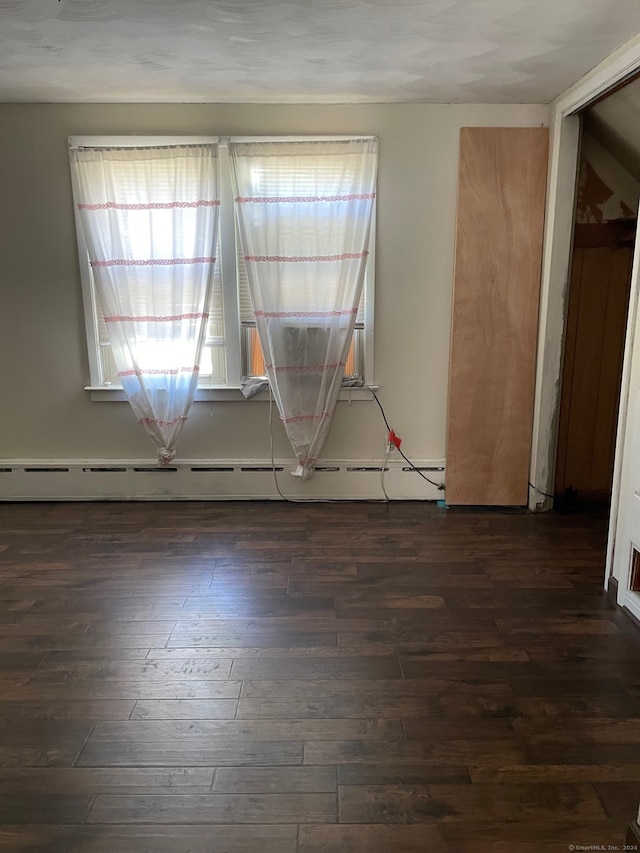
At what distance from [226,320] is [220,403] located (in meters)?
0.55

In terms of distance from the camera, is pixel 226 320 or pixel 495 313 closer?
pixel 495 313

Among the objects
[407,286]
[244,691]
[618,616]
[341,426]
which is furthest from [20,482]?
[618,616]

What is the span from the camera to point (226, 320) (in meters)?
3.67

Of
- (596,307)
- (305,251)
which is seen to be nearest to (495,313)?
(596,307)

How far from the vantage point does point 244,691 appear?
2010mm

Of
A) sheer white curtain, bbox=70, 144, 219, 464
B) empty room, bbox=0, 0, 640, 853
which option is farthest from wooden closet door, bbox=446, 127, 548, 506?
sheer white curtain, bbox=70, 144, 219, 464

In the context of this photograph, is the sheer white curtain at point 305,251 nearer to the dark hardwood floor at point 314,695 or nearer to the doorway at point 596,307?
the dark hardwood floor at point 314,695

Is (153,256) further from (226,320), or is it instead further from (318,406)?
(318,406)

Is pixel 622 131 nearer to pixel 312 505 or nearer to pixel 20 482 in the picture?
pixel 312 505

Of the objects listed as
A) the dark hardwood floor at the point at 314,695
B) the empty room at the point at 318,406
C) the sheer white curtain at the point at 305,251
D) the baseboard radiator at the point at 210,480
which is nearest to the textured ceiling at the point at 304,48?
the empty room at the point at 318,406

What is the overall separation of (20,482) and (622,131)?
429cm

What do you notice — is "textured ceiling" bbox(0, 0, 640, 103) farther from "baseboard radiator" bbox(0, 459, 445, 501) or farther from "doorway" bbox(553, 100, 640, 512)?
"baseboard radiator" bbox(0, 459, 445, 501)

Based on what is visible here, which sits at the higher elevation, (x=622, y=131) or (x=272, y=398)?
(x=622, y=131)

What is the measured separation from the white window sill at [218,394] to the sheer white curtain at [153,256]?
0.42 feet
